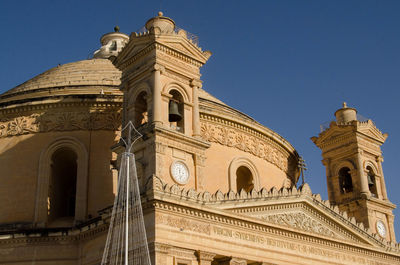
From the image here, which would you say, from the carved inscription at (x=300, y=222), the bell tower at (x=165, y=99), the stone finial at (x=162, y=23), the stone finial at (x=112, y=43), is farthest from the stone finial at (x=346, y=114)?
the stone finial at (x=112, y=43)

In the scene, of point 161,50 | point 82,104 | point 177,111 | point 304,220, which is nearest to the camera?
point 161,50

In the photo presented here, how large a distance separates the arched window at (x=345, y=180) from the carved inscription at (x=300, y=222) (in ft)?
26.3

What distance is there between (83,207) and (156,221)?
6028 mm

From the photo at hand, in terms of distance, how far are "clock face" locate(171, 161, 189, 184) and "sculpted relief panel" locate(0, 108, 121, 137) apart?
5.31m

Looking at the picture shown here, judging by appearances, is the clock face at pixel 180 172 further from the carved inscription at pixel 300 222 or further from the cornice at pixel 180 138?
the carved inscription at pixel 300 222

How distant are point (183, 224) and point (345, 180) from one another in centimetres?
1654

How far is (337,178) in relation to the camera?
3419 centimetres

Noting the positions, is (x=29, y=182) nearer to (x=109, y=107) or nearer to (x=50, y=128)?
(x=50, y=128)

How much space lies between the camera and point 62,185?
2698cm

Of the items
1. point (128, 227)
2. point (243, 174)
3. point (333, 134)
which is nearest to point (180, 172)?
point (128, 227)

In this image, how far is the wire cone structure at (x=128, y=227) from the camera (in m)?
19.4

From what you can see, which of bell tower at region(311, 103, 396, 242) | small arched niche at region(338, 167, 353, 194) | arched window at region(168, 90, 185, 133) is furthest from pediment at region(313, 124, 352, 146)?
arched window at region(168, 90, 185, 133)

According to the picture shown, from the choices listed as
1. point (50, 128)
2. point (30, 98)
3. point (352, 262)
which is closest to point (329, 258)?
point (352, 262)

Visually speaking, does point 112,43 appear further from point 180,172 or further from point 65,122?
point 180,172
